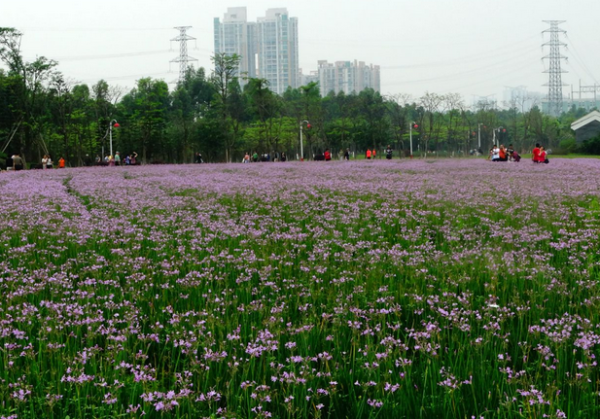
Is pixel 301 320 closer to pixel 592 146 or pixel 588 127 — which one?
pixel 592 146

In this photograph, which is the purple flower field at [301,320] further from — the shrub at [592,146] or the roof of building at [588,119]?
the roof of building at [588,119]

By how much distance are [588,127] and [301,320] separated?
70.2 metres

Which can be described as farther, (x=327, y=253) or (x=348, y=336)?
(x=327, y=253)

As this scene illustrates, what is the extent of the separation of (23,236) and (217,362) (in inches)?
230

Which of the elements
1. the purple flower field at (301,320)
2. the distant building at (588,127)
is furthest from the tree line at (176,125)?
the purple flower field at (301,320)

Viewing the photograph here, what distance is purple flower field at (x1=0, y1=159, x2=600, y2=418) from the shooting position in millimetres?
3098

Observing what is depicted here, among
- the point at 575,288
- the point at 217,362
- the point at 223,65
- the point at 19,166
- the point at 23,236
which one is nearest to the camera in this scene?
the point at 217,362

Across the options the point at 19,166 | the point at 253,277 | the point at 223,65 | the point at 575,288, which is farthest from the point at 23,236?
the point at 223,65

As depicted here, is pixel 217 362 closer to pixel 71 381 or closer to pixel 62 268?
pixel 71 381

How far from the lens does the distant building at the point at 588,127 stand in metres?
64.3

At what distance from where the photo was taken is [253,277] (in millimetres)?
5867

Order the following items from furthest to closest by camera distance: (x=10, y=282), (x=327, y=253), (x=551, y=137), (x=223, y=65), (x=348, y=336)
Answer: (x=551, y=137) < (x=223, y=65) < (x=327, y=253) < (x=10, y=282) < (x=348, y=336)

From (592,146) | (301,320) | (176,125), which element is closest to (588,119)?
(592,146)

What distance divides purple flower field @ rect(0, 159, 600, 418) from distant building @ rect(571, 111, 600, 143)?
62.6 meters
